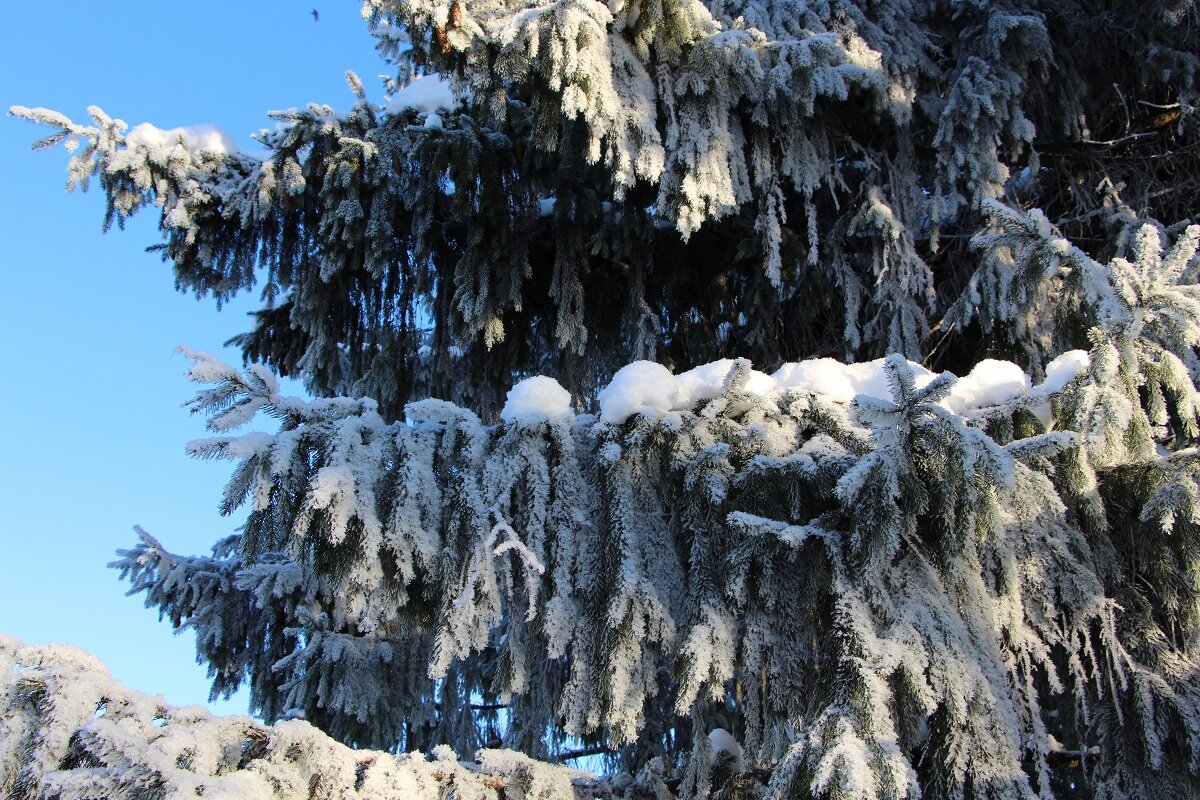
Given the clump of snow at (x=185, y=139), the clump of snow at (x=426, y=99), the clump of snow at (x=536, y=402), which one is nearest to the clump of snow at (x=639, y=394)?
the clump of snow at (x=536, y=402)

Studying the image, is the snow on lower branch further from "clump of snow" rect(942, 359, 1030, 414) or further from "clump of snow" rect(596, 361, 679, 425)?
"clump of snow" rect(942, 359, 1030, 414)

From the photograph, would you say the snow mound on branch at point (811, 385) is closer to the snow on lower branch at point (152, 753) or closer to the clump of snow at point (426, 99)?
the snow on lower branch at point (152, 753)

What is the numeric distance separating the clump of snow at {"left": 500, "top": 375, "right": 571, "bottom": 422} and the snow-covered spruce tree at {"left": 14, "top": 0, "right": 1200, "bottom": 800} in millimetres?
12

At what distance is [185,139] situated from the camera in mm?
5121

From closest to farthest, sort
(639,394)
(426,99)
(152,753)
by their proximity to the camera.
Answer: (152,753), (639,394), (426,99)

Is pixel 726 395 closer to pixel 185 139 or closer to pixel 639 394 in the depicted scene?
pixel 639 394

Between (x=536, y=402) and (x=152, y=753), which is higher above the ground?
(x=536, y=402)

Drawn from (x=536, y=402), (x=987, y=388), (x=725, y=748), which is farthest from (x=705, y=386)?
(x=725, y=748)

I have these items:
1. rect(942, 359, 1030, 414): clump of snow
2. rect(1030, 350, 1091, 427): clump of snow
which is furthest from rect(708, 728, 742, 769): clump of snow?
rect(1030, 350, 1091, 427): clump of snow

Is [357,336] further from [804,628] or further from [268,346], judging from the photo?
[804,628]

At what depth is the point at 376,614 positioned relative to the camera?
275 centimetres

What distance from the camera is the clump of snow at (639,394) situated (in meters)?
2.76

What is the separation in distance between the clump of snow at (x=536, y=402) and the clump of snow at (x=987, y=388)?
1135mm

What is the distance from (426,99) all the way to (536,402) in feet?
9.11
